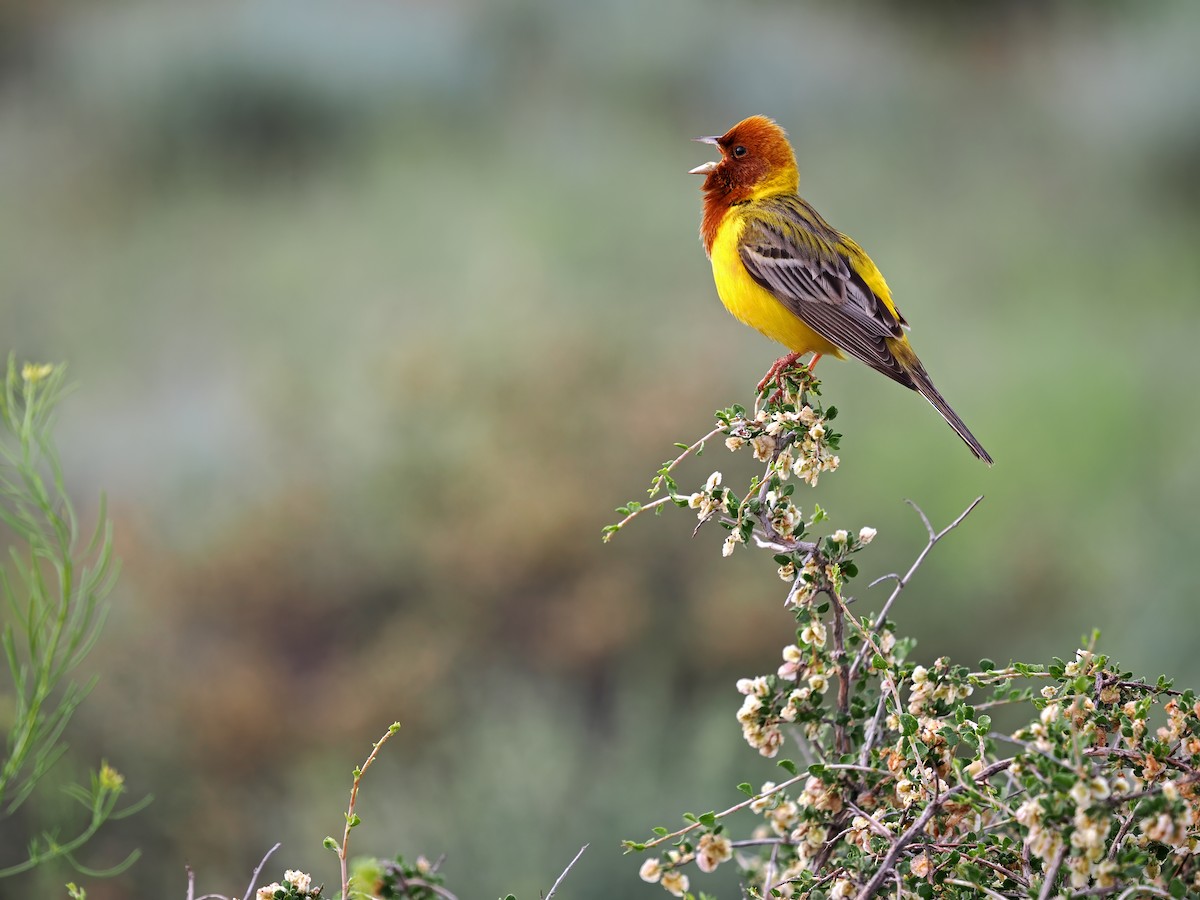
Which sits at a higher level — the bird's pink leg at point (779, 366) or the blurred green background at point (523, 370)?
the blurred green background at point (523, 370)

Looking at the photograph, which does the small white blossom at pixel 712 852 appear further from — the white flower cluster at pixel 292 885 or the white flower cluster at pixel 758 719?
the white flower cluster at pixel 292 885

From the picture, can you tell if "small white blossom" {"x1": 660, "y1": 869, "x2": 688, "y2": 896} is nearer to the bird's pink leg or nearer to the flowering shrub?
the flowering shrub

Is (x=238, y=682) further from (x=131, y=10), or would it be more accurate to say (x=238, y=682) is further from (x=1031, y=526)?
(x=131, y=10)

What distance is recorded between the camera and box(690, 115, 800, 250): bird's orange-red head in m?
2.80

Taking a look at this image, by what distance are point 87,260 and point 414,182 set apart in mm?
2535

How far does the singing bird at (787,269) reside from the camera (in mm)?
2627

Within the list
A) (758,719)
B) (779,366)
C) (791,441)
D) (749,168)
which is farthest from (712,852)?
(749,168)

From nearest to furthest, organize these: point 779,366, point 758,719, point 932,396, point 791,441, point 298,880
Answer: point 298,880, point 758,719, point 791,441, point 779,366, point 932,396

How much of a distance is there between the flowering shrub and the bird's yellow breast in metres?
1.05

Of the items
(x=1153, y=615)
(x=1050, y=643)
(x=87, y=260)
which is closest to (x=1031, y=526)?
(x=1050, y=643)

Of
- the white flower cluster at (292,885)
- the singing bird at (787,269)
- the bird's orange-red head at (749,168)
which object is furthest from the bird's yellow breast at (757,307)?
the white flower cluster at (292,885)

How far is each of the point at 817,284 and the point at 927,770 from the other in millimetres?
1507

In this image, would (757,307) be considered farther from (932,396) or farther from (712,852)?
(712,852)

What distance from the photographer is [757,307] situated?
268cm
